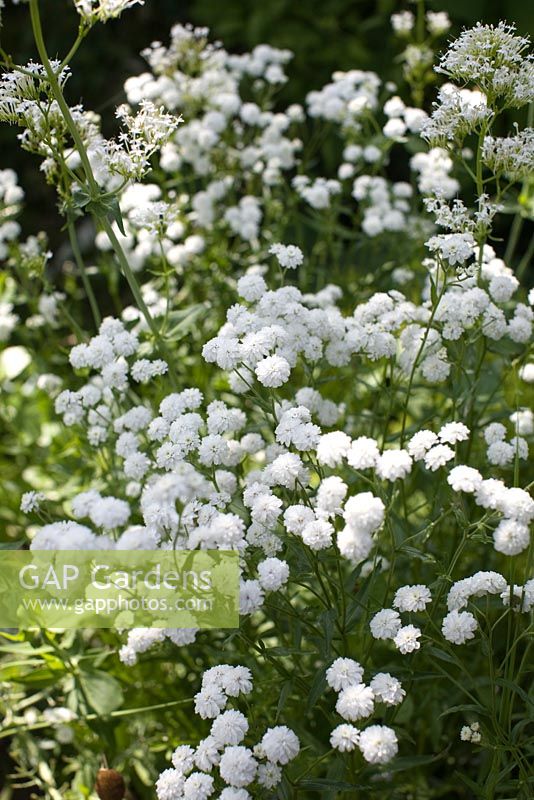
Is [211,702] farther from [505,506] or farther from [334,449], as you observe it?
[505,506]

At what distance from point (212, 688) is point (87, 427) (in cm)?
90

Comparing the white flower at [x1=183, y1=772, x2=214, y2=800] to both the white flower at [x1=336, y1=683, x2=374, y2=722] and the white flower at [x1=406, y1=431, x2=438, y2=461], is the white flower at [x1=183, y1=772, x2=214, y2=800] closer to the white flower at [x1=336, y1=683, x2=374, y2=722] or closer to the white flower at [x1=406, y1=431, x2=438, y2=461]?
the white flower at [x1=336, y1=683, x2=374, y2=722]

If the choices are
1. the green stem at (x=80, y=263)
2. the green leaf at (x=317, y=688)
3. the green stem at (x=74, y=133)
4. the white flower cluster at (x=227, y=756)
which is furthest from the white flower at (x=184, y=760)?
the green stem at (x=80, y=263)

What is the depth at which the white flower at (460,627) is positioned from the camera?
1414mm

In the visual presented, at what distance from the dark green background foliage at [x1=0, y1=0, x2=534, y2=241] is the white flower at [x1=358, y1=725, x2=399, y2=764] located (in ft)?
10.3

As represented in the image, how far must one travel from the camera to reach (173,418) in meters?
1.73

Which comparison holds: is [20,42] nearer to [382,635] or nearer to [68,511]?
[68,511]

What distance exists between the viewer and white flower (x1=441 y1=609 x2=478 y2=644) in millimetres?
1414

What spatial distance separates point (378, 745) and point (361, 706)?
6 cm

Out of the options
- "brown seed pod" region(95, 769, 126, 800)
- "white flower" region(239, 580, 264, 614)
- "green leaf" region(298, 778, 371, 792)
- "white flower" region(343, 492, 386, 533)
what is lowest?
"brown seed pod" region(95, 769, 126, 800)

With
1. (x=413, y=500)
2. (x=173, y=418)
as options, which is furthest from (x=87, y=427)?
(x=413, y=500)

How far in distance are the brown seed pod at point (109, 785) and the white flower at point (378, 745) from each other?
77 centimetres

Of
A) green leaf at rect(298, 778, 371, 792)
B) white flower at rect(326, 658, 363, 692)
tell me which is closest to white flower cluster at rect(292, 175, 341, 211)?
white flower at rect(326, 658, 363, 692)

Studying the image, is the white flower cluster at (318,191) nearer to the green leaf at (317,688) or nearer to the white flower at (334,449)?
the white flower at (334,449)
